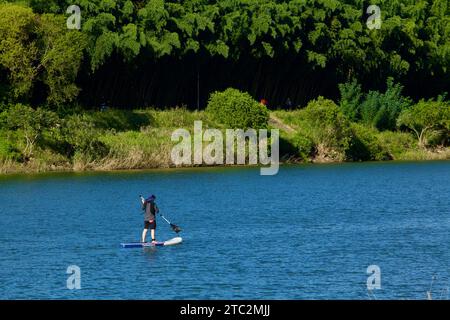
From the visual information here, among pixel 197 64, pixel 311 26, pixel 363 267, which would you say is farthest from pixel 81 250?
pixel 311 26

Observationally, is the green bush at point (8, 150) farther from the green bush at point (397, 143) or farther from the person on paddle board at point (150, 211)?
the person on paddle board at point (150, 211)

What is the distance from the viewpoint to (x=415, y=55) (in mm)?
84938

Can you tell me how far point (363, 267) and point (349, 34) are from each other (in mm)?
49693

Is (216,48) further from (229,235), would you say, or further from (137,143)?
(229,235)

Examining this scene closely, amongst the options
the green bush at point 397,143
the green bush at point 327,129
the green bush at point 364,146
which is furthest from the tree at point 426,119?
the green bush at point 327,129

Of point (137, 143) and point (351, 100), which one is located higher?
point (351, 100)

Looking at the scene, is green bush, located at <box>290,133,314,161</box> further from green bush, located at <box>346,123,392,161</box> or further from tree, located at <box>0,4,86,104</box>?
tree, located at <box>0,4,86,104</box>

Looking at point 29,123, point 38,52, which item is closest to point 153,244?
point 29,123

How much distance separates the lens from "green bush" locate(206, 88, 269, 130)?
67.4 metres

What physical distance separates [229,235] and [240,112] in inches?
1219

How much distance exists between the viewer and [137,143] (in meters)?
63.1

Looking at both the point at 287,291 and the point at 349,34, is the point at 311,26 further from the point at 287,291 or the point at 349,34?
the point at 287,291

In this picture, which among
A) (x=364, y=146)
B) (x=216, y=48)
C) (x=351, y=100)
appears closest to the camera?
(x=216, y=48)

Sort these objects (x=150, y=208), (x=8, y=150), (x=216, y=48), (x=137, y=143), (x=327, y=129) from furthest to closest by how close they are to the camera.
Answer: (x=216, y=48) < (x=327, y=129) < (x=137, y=143) < (x=8, y=150) < (x=150, y=208)
